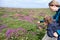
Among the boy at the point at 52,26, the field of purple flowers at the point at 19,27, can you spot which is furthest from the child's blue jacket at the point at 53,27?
the field of purple flowers at the point at 19,27

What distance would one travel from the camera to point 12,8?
16922 mm

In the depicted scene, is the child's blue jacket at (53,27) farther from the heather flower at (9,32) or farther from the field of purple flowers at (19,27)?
the heather flower at (9,32)

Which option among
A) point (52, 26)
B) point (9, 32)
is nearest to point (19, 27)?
point (9, 32)

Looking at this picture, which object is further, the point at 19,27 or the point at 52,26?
the point at 19,27

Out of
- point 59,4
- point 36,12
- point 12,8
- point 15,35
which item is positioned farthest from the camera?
point 12,8

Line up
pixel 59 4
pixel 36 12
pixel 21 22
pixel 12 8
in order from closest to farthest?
pixel 59 4, pixel 21 22, pixel 36 12, pixel 12 8

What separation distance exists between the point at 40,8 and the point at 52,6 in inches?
442

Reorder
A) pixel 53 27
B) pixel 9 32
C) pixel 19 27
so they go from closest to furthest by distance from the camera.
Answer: pixel 53 27, pixel 9 32, pixel 19 27

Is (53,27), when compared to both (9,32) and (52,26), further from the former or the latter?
(9,32)

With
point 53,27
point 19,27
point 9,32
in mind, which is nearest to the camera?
point 53,27

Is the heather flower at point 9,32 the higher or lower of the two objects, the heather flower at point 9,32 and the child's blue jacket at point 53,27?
the lower

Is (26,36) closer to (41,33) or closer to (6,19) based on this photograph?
(41,33)

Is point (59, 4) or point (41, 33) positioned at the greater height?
point (59, 4)

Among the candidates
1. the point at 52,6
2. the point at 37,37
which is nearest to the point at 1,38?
the point at 37,37
